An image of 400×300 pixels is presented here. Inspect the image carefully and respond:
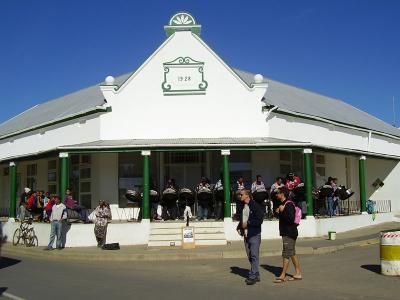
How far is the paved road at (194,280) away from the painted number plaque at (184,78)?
24.8 feet

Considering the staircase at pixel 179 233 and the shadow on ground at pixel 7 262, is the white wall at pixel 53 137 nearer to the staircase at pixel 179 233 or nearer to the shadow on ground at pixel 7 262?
the staircase at pixel 179 233

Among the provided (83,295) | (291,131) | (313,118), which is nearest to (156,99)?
(291,131)

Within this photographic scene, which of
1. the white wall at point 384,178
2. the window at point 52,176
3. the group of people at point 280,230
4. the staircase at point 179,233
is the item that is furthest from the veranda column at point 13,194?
the white wall at point 384,178

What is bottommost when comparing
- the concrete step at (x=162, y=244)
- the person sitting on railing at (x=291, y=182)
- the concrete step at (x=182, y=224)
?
the concrete step at (x=162, y=244)

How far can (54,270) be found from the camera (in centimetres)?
1227

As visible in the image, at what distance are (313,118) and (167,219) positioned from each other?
7.70 m

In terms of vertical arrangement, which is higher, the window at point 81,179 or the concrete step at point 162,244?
the window at point 81,179

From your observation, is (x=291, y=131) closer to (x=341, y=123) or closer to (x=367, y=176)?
(x=341, y=123)

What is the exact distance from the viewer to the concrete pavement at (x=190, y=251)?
1388 cm

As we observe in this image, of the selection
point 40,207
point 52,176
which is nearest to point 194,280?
point 40,207

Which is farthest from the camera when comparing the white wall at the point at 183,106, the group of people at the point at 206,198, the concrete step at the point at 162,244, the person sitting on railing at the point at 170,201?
the white wall at the point at 183,106

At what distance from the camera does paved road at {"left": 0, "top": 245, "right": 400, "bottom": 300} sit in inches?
343

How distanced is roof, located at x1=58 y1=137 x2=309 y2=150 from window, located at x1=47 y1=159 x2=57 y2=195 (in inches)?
218

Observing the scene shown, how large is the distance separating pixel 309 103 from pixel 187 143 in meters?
10.1
